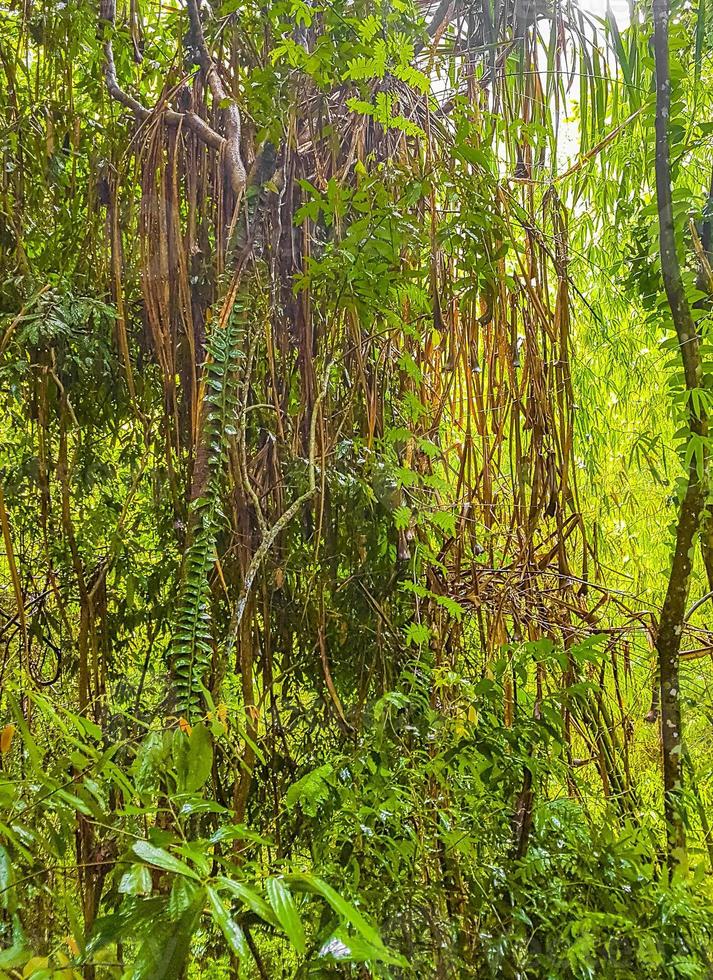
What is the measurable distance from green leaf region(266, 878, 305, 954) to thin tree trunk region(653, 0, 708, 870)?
550 millimetres

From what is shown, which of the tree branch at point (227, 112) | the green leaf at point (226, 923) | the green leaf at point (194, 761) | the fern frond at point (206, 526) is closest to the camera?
the green leaf at point (226, 923)

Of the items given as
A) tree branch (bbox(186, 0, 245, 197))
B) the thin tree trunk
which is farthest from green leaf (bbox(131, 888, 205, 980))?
tree branch (bbox(186, 0, 245, 197))

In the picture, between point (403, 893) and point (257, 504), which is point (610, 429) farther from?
point (403, 893)

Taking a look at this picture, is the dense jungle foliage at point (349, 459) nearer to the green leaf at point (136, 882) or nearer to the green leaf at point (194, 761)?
the green leaf at point (194, 761)

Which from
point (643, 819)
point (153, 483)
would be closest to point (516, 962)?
point (643, 819)

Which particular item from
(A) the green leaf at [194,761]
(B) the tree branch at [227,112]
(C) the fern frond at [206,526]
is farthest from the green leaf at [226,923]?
(B) the tree branch at [227,112]

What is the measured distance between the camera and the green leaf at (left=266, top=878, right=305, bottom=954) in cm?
40

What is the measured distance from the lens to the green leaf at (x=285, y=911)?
0.40 metres

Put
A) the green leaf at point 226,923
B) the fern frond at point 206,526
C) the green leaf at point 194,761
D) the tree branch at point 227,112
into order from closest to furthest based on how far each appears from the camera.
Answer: the green leaf at point 226,923 → the green leaf at point 194,761 → the fern frond at point 206,526 → the tree branch at point 227,112

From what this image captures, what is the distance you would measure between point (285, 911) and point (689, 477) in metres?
0.64

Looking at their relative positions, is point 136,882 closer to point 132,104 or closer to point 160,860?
point 160,860

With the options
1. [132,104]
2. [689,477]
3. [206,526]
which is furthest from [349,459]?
[132,104]

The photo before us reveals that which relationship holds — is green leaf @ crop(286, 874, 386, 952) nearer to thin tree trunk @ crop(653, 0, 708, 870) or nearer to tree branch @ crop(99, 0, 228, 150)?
thin tree trunk @ crop(653, 0, 708, 870)

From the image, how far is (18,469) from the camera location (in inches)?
40.3
